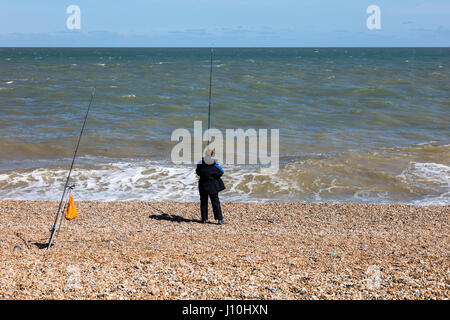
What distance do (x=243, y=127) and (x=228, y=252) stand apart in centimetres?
1406

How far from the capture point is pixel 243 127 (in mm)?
20578

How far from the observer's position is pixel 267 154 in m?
15.6

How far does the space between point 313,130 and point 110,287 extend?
15607mm

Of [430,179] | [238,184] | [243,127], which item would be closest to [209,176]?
[238,184]

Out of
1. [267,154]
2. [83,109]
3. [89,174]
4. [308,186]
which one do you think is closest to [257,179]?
[308,186]

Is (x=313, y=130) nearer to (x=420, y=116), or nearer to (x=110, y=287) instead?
(x=420, y=116)

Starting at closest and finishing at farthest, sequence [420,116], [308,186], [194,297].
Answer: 1. [194,297]
2. [308,186]
3. [420,116]

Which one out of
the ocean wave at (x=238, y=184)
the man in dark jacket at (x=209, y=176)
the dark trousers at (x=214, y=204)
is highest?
the man in dark jacket at (x=209, y=176)

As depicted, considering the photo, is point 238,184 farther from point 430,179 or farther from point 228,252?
point 228,252

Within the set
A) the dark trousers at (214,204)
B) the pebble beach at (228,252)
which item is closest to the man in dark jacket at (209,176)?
the dark trousers at (214,204)

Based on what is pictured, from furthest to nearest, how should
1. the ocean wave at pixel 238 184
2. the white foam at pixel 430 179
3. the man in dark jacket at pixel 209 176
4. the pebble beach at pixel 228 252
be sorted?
the ocean wave at pixel 238 184, the white foam at pixel 430 179, the man in dark jacket at pixel 209 176, the pebble beach at pixel 228 252

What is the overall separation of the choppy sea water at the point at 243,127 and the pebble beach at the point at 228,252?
5.13 feet

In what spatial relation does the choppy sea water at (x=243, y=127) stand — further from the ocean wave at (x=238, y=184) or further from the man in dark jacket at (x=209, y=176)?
the man in dark jacket at (x=209, y=176)

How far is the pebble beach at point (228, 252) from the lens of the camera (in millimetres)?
5121
